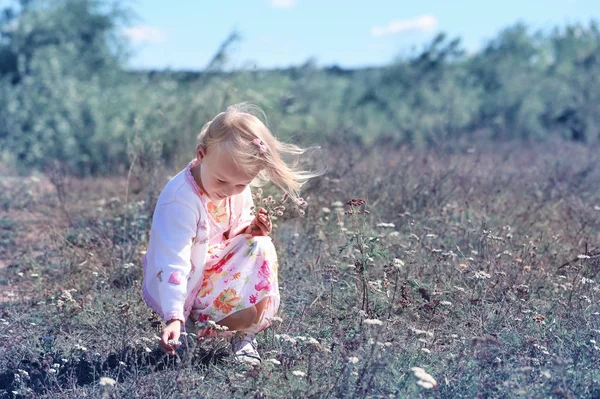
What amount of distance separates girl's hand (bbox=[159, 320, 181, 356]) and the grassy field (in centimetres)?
8

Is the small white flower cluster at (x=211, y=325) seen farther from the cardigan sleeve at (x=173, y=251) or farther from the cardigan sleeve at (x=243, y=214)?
the cardigan sleeve at (x=243, y=214)

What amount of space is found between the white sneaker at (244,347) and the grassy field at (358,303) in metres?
0.05

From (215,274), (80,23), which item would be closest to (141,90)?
(80,23)

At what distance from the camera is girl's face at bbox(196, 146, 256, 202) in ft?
9.07

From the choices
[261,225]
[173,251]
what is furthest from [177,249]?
[261,225]

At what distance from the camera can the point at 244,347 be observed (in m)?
2.86

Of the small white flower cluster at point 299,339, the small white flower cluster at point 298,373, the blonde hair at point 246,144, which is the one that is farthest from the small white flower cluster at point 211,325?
the blonde hair at point 246,144

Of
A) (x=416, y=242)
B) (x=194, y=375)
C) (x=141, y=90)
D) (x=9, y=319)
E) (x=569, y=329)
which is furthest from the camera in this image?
(x=141, y=90)

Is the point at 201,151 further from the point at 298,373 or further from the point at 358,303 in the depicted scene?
the point at 358,303

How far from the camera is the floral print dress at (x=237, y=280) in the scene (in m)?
2.88

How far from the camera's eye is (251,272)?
9.47 ft

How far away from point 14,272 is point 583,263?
3534mm

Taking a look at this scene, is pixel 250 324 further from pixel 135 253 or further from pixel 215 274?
pixel 135 253

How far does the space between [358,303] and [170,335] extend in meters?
1.21
